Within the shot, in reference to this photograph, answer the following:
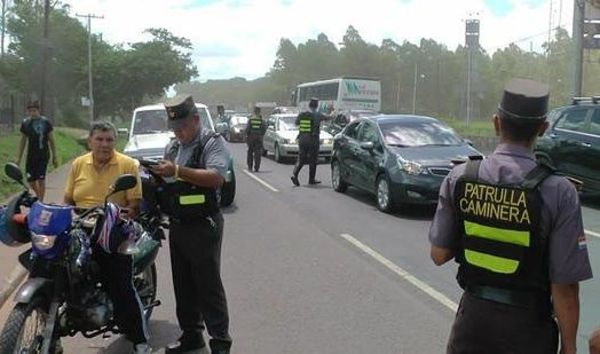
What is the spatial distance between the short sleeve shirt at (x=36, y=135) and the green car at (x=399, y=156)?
5340mm

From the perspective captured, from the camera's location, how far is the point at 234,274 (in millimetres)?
7801

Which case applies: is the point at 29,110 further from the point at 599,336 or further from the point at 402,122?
the point at 599,336

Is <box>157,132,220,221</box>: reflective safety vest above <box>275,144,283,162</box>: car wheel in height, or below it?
above

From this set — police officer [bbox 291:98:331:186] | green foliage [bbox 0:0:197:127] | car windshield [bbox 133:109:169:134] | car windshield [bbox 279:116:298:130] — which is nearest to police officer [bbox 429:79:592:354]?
car windshield [bbox 133:109:169:134]

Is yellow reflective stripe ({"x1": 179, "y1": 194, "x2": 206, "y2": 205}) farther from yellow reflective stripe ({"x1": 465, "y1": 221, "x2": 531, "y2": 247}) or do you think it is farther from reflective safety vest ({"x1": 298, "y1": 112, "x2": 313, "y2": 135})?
reflective safety vest ({"x1": 298, "y1": 112, "x2": 313, "y2": 135})

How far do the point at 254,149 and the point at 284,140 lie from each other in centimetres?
Result: 360

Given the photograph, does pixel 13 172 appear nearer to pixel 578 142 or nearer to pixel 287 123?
pixel 578 142

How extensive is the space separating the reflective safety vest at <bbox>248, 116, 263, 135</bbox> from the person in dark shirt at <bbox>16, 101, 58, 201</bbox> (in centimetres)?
704

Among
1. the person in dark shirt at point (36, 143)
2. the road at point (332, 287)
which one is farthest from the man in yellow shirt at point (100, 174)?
the person in dark shirt at point (36, 143)

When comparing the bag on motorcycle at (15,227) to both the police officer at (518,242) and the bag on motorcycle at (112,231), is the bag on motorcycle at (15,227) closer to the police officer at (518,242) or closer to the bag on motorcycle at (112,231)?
the bag on motorcycle at (112,231)

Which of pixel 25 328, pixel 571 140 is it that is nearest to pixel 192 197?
pixel 25 328

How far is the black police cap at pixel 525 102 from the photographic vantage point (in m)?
2.81

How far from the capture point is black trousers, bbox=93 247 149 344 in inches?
183

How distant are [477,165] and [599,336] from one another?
2.61 ft
